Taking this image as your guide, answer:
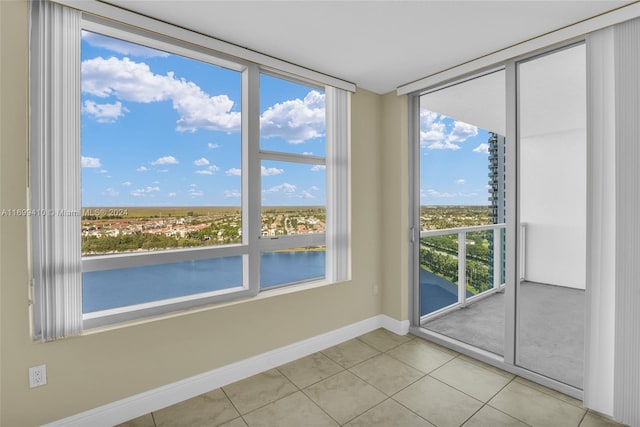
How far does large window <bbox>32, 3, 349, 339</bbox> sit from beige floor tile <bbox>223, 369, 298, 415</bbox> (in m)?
0.69

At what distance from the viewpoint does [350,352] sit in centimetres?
274

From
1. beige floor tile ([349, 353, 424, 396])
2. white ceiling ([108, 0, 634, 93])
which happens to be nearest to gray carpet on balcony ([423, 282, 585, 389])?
beige floor tile ([349, 353, 424, 396])

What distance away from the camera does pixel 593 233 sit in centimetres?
189

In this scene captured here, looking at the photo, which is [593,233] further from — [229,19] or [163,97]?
[163,97]

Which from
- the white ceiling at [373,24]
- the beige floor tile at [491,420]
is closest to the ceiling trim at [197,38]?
the white ceiling at [373,24]

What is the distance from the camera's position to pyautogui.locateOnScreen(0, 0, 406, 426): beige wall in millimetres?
1560

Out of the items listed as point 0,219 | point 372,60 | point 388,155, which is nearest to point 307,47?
point 372,60

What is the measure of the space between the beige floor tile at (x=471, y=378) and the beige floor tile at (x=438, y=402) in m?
0.08

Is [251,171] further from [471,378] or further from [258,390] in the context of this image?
[471,378]

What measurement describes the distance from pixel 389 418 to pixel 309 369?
0.79 meters

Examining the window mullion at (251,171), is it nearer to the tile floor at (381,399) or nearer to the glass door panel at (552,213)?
the tile floor at (381,399)

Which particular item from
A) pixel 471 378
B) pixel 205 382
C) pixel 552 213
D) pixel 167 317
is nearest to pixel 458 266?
pixel 552 213

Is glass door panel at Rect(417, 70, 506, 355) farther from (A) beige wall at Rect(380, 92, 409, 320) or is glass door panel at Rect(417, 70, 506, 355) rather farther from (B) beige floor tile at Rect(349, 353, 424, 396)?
(B) beige floor tile at Rect(349, 353, 424, 396)

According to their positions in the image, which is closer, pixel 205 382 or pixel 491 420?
pixel 491 420
